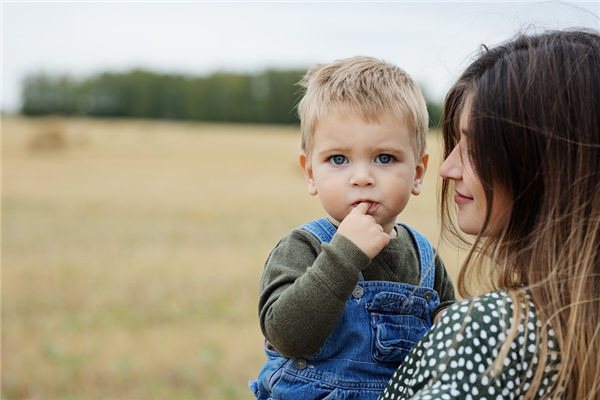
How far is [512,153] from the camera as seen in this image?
1765 millimetres

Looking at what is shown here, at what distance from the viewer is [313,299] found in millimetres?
1951

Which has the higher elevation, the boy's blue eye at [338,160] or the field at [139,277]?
the boy's blue eye at [338,160]

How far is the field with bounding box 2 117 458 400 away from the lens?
6.09 m

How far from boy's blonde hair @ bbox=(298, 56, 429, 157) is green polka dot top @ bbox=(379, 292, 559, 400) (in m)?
0.68

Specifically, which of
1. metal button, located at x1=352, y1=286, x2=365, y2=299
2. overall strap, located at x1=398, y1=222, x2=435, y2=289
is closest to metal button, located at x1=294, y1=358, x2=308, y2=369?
metal button, located at x1=352, y1=286, x2=365, y2=299

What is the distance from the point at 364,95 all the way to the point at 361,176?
23 cm

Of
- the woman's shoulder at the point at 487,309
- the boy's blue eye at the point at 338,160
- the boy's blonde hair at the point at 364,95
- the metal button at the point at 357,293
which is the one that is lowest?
the metal button at the point at 357,293

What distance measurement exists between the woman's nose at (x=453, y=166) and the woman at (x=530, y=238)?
86 millimetres

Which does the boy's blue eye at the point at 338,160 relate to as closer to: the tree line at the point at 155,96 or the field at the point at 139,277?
the field at the point at 139,277

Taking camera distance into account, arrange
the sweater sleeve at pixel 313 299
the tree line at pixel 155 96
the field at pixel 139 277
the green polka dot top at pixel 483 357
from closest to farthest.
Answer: the green polka dot top at pixel 483 357 < the sweater sleeve at pixel 313 299 < the field at pixel 139 277 < the tree line at pixel 155 96

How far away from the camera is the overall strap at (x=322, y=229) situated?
221 cm

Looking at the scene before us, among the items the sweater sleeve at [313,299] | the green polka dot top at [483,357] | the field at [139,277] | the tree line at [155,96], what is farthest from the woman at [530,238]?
the tree line at [155,96]

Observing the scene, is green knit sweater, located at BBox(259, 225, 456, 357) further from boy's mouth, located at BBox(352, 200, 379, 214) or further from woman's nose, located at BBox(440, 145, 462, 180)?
woman's nose, located at BBox(440, 145, 462, 180)

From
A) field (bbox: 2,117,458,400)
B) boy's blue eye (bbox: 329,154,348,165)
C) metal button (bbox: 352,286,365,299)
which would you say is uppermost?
boy's blue eye (bbox: 329,154,348,165)
